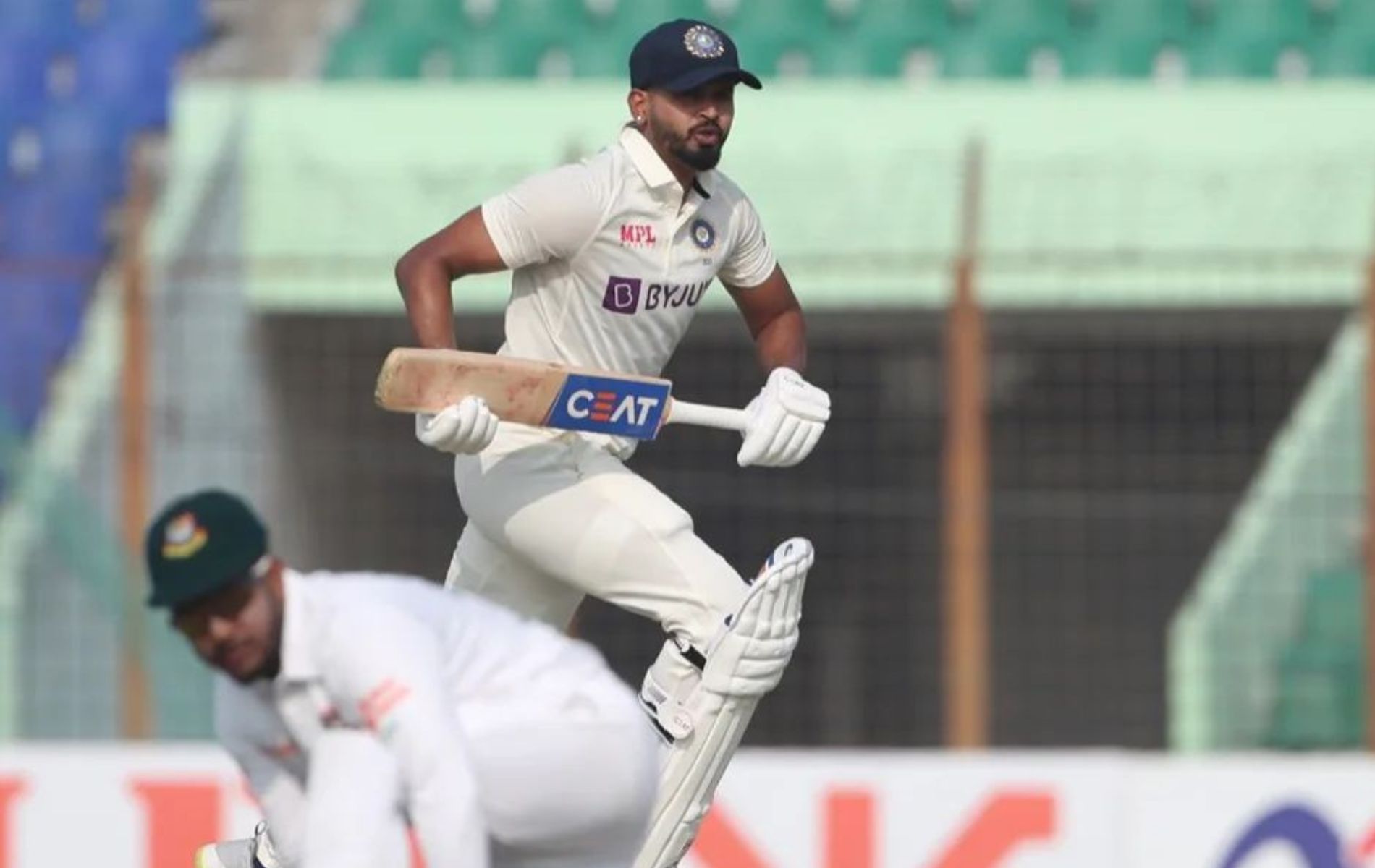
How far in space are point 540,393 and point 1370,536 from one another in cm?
428

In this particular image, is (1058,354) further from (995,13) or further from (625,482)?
(625,482)

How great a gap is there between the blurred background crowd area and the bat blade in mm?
3535

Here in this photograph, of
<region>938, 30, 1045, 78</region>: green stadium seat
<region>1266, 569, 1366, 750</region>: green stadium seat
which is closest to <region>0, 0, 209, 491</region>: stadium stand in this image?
<region>938, 30, 1045, 78</region>: green stadium seat

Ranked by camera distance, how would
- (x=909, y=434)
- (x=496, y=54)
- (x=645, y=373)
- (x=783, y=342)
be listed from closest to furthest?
(x=645, y=373) → (x=783, y=342) → (x=909, y=434) → (x=496, y=54)

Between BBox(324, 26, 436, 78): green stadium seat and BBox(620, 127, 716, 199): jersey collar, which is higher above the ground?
BBox(324, 26, 436, 78): green stadium seat

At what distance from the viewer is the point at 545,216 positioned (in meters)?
5.43

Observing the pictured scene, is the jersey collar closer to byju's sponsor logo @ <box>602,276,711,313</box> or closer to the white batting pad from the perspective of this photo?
byju's sponsor logo @ <box>602,276,711,313</box>

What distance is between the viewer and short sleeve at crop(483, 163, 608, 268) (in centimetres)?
543

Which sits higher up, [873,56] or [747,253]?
[873,56]

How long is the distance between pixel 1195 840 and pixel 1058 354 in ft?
6.57

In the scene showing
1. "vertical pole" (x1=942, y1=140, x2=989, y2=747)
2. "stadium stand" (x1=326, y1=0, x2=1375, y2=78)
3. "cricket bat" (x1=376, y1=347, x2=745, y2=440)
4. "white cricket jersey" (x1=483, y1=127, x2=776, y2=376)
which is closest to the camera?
"cricket bat" (x1=376, y1=347, x2=745, y2=440)

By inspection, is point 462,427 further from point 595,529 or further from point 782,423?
point 782,423

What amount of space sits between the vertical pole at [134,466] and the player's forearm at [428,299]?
385 centimetres

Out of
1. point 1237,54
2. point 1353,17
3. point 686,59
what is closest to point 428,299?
point 686,59
